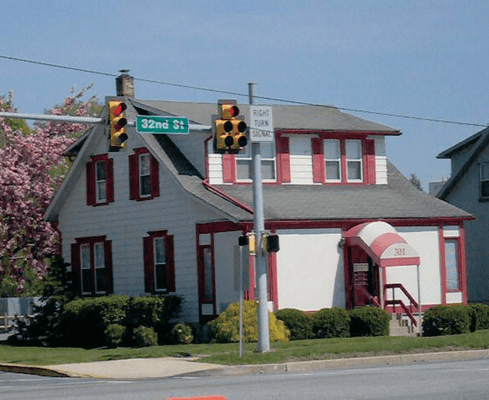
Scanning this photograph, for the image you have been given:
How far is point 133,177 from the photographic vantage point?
42406 mm

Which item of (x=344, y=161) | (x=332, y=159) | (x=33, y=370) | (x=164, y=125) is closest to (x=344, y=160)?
(x=344, y=161)

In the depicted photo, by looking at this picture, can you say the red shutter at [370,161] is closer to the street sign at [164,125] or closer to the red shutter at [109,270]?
the red shutter at [109,270]

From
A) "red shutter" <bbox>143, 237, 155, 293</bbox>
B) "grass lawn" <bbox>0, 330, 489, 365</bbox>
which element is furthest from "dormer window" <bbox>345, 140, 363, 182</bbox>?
"grass lawn" <bbox>0, 330, 489, 365</bbox>

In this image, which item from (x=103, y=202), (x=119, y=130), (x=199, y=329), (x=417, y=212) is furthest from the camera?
(x=103, y=202)

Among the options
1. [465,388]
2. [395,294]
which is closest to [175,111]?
[395,294]

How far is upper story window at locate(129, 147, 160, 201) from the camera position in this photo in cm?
4131

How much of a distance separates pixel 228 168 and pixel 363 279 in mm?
5852

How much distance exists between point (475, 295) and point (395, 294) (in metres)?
14.1

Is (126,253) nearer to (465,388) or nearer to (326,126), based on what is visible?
(326,126)

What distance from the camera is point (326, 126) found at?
42.1m

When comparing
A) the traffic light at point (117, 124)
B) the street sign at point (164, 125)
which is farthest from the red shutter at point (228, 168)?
the traffic light at point (117, 124)

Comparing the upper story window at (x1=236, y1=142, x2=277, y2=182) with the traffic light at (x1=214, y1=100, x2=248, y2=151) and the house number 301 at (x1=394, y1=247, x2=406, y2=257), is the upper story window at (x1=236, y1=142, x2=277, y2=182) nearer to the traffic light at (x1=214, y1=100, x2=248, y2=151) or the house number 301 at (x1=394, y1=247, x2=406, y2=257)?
the house number 301 at (x1=394, y1=247, x2=406, y2=257)

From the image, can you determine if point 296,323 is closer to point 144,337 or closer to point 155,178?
point 144,337

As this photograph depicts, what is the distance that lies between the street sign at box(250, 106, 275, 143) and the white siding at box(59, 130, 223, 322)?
9.73m
